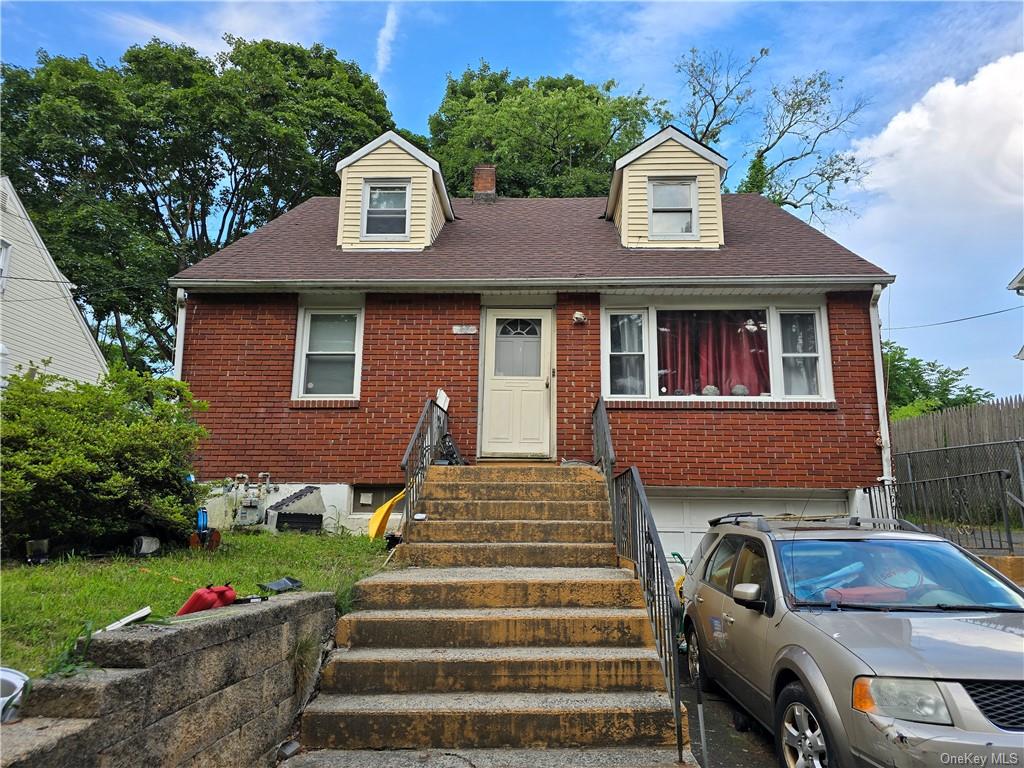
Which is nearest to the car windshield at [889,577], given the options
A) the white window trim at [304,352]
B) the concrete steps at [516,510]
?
the concrete steps at [516,510]

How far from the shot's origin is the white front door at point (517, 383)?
30.7 ft

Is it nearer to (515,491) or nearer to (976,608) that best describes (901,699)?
(976,608)

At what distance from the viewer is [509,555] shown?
5.75 metres

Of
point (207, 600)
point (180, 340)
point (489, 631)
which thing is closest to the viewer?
point (207, 600)

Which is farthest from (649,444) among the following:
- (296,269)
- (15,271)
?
(15,271)

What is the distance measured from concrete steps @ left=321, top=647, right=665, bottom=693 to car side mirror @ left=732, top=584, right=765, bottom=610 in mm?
684

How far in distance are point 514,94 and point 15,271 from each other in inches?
768

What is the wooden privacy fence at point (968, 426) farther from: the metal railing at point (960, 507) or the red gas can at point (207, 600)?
the red gas can at point (207, 600)

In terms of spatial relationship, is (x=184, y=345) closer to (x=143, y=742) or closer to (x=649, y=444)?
(x=649, y=444)

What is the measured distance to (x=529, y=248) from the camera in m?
10.7

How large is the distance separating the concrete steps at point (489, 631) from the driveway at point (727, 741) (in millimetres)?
702

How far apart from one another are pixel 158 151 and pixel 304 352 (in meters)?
15.5

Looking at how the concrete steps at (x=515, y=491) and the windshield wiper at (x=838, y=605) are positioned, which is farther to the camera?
the concrete steps at (x=515, y=491)

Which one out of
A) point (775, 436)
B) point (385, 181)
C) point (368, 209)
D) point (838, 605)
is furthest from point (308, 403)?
point (838, 605)
